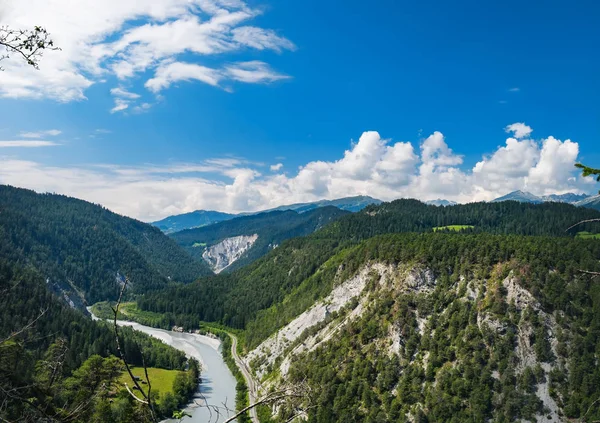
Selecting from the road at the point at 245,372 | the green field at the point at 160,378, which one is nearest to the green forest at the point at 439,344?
the road at the point at 245,372

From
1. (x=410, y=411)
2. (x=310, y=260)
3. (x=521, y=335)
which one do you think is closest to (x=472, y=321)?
(x=521, y=335)

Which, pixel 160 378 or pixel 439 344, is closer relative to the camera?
pixel 439 344

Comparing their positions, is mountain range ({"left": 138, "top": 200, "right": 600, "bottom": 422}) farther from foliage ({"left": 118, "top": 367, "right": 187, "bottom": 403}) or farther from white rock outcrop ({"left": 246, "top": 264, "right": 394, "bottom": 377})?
foliage ({"left": 118, "top": 367, "right": 187, "bottom": 403})

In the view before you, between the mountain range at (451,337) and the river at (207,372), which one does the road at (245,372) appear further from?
the river at (207,372)

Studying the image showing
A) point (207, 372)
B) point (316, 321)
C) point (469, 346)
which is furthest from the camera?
point (207, 372)

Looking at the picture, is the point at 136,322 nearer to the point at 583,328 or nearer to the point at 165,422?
the point at 165,422

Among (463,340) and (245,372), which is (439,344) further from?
(245,372)

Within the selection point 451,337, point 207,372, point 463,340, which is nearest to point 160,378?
point 207,372

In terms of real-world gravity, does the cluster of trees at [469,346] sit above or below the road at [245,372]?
above
